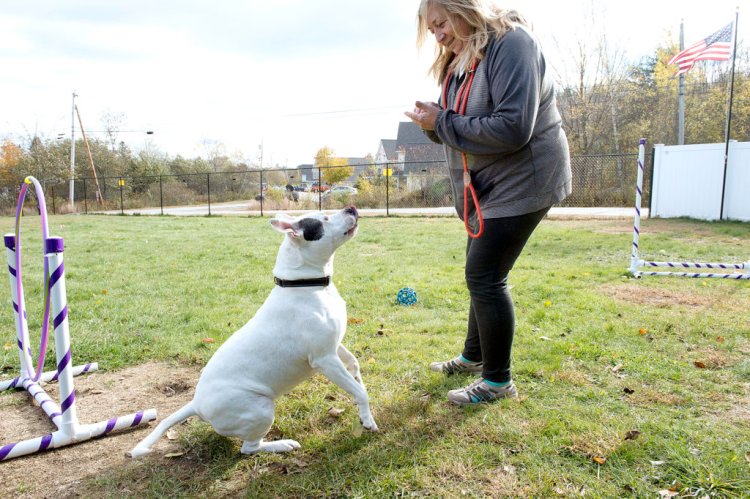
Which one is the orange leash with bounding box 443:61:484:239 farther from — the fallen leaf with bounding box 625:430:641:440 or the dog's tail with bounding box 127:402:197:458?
the dog's tail with bounding box 127:402:197:458

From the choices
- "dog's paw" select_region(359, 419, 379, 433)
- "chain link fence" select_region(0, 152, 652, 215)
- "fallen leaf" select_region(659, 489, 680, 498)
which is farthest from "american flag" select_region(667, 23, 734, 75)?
"dog's paw" select_region(359, 419, 379, 433)

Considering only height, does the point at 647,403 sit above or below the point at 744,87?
below

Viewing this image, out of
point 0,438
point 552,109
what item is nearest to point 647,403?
point 552,109

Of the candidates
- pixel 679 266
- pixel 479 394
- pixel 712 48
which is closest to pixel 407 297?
pixel 479 394

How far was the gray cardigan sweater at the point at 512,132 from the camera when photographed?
2430mm

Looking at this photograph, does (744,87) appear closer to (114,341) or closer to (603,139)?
(603,139)

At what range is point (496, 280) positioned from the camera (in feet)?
9.21

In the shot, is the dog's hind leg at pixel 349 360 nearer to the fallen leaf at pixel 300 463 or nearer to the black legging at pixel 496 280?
the fallen leaf at pixel 300 463

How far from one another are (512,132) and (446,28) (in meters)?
0.78

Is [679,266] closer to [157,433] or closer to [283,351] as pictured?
[283,351]

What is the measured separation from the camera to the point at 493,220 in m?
2.69

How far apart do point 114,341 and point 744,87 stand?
30.9 metres

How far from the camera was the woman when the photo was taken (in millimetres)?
2459

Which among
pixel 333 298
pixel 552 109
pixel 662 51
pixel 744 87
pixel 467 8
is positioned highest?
pixel 662 51
